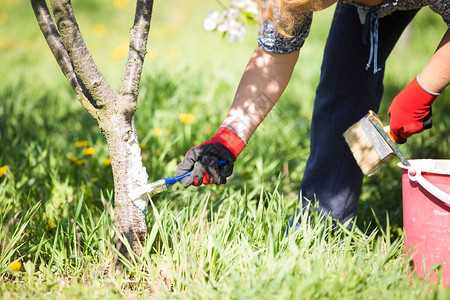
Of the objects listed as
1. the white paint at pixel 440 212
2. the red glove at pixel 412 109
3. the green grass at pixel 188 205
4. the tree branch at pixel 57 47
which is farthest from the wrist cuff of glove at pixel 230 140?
the white paint at pixel 440 212

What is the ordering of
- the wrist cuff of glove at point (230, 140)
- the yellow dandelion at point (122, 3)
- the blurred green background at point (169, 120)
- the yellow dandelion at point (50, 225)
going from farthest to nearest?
the yellow dandelion at point (122, 3) → the blurred green background at point (169, 120) → the yellow dandelion at point (50, 225) → the wrist cuff of glove at point (230, 140)

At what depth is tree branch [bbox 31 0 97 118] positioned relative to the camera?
1.47 metres

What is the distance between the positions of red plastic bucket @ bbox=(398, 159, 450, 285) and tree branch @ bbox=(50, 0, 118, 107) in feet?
3.43

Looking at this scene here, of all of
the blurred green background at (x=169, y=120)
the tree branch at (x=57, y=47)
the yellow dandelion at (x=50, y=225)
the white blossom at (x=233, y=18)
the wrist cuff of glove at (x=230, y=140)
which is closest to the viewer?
the tree branch at (x=57, y=47)

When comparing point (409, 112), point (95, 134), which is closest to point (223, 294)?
point (409, 112)

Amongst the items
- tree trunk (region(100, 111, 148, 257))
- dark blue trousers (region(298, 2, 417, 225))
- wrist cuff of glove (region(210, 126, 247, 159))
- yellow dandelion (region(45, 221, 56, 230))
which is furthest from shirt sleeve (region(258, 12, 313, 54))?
yellow dandelion (region(45, 221, 56, 230))

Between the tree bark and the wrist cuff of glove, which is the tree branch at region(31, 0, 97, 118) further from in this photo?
the wrist cuff of glove

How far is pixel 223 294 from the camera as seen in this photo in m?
1.27

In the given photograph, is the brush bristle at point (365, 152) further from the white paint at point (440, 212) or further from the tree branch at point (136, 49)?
the tree branch at point (136, 49)

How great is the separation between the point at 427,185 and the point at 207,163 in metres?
0.72

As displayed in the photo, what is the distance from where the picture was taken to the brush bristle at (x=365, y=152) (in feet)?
5.14

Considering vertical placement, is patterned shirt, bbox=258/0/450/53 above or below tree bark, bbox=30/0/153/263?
above

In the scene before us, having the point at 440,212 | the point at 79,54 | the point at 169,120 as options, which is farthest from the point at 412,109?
the point at 169,120

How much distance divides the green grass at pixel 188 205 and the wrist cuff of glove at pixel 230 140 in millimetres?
224
